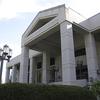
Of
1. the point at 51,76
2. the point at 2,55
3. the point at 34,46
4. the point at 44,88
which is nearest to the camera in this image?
the point at 44,88

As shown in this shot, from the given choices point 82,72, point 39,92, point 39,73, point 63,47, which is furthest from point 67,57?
point 39,73

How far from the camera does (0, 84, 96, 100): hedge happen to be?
6466 millimetres

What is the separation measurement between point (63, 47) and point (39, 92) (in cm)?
677

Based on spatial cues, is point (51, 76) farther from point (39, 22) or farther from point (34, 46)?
point (39, 22)

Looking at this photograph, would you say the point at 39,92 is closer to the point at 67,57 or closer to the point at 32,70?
the point at 67,57

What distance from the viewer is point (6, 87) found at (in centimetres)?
653

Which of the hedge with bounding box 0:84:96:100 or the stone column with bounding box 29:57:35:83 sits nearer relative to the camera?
the hedge with bounding box 0:84:96:100

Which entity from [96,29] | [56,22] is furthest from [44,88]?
[96,29]

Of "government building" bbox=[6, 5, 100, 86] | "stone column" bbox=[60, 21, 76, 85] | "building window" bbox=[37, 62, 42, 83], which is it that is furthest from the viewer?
"building window" bbox=[37, 62, 42, 83]

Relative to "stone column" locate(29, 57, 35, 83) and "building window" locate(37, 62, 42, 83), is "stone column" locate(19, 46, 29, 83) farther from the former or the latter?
"building window" locate(37, 62, 42, 83)

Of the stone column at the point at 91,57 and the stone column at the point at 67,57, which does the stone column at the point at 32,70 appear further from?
the stone column at the point at 67,57

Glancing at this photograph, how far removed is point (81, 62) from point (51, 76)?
17.6 feet

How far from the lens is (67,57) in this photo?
1284 cm

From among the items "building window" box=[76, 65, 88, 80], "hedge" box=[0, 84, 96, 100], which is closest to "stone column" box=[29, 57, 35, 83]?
"building window" box=[76, 65, 88, 80]
